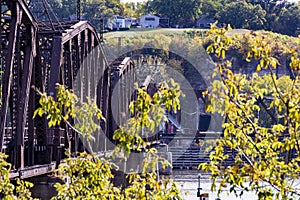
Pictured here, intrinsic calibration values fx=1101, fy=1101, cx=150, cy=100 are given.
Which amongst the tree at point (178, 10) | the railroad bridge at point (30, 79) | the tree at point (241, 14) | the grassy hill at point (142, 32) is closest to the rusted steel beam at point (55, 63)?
the railroad bridge at point (30, 79)

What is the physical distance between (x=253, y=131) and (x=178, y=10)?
565 ft

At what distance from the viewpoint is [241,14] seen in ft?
557

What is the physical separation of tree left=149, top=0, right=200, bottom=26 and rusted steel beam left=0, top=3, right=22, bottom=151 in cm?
16101

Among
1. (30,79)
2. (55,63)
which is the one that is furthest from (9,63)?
(55,63)

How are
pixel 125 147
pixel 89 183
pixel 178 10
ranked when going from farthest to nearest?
pixel 178 10, pixel 89 183, pixel 125 147

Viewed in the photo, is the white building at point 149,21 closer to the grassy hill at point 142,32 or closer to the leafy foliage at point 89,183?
the grassy hill at point 142,32

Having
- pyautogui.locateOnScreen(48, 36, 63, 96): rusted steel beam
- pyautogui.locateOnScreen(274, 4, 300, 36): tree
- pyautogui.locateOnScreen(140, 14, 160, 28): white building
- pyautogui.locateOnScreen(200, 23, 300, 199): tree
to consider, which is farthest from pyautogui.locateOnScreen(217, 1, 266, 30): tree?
pyautogui.locateOnScreen(200, 23, 300, 199): tree

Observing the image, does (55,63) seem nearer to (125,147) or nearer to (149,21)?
(125,147)

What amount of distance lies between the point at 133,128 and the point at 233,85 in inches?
59.8

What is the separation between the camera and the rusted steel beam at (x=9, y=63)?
19.0m

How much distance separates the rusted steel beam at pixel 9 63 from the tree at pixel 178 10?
528 feet

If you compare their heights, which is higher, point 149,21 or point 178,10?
point 178,10

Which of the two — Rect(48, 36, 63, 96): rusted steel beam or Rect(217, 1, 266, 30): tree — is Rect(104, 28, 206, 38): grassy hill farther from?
Rect(48, 36, 63, 96): rusted steel beam

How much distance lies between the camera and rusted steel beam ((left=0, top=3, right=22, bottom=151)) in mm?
19031
